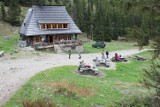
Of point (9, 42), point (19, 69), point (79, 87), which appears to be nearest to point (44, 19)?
A: point (9, 42)

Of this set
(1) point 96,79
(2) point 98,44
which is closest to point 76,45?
(2) point 98,44

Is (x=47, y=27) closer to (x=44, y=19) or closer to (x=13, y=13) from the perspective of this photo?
(x=44, y=19)

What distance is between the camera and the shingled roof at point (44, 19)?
59062mm

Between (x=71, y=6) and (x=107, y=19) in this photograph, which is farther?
(x=71, y=6)

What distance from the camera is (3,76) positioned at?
3275cm

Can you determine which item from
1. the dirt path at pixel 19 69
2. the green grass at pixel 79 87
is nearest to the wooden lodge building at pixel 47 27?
the dirt path at pixel 19 69

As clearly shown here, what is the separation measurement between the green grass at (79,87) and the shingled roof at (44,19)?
2280 cm

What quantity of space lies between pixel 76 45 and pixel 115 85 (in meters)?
30.1

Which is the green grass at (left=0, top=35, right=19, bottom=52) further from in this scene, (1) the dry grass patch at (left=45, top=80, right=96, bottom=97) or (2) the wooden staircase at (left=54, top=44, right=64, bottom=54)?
(1) the dry grass patch at (left=45, top=80, right=96, bottom=97)

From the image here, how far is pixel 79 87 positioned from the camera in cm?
2864

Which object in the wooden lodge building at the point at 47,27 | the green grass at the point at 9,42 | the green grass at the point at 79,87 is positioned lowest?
the green grass at the point at 79,87

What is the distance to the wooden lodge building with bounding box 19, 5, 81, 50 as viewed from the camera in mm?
59281

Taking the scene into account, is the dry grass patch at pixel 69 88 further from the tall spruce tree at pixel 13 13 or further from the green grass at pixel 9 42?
the tall spruce tree at pixel 13 13

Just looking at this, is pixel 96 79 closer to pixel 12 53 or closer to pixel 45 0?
pixel 12 53
